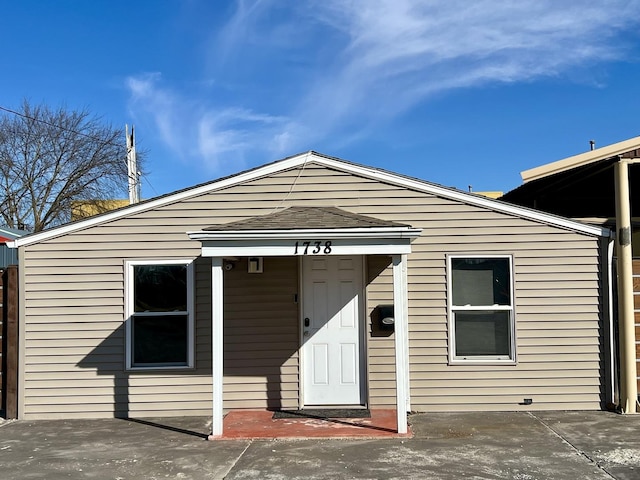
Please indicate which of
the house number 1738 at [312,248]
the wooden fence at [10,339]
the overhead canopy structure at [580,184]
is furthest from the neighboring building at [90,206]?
the house number 1738 at [312,248]

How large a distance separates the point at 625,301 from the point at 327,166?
13.2 feet

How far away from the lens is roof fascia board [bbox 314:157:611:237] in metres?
7.46

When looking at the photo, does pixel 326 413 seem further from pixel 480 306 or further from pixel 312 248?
pixel 480 306

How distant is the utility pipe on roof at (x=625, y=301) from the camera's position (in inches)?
281

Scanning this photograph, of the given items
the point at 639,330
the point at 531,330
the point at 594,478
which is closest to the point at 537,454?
the point at 594,478

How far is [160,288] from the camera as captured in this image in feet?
24.9

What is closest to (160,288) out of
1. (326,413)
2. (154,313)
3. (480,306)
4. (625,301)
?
(154,313)

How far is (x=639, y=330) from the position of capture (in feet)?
24.2

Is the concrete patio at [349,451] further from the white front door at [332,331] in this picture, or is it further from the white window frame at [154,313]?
the white front door at [332,331]

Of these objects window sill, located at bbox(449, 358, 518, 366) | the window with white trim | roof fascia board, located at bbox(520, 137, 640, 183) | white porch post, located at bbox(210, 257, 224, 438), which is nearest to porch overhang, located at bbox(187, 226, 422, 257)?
white porch post, located at bbox(210, 257, 224, 438)

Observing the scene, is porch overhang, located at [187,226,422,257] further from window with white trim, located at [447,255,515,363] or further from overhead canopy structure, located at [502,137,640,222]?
overhead canopy structure, located at [502,137,640,222]

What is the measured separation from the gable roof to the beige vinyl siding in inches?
3.5

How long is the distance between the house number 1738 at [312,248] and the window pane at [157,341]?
2094mm

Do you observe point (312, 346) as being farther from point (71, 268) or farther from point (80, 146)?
point (80, 146)
